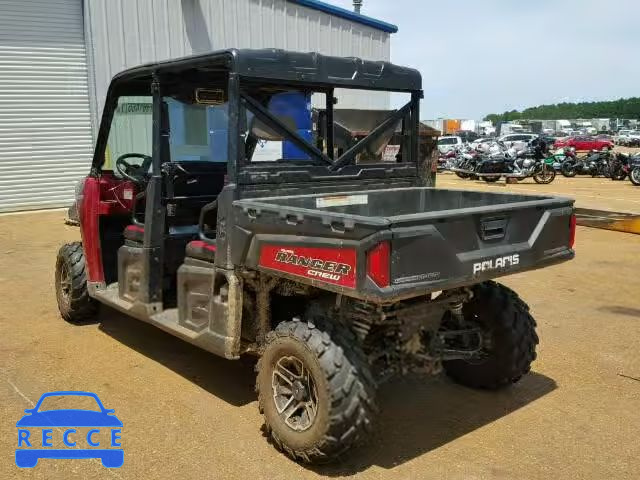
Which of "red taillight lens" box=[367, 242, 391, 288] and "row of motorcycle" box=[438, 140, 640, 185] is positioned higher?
"red taillight lens" box=[367, 242, 391, 288]

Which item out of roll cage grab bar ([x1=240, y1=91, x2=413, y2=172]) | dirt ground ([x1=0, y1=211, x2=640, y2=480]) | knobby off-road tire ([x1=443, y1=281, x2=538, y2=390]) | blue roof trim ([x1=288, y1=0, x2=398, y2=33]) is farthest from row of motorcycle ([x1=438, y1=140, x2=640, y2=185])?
knobby off-road tire ([x1=443, y1=281, x2=538, y2=390])

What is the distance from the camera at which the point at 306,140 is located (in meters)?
4.30

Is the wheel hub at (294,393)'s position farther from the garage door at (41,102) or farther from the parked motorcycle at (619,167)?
the parked motorcycle at (619,167)

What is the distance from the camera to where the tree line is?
327 feet

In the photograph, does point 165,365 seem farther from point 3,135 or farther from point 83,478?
point 3,135

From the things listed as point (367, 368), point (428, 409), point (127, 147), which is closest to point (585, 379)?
point (428, 409)

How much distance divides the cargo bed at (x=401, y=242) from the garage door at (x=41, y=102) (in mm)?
11721

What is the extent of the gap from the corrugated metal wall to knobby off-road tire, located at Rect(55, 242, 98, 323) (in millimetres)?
9135

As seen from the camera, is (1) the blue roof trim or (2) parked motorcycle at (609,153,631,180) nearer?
(1) the blue roof trim

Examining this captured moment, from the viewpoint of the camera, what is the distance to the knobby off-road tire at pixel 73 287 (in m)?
5.78

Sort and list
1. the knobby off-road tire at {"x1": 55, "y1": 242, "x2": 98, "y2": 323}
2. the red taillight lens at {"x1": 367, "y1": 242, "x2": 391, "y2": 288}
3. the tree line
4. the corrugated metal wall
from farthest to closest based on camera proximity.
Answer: the tree line, the corrugated metal wall, the knobby off-road tire at {"x1": 55, "y1": 242, "x2": 98, "y2": 323}, the red taillight lens at {"x1": 367, "y1": 242, "x2": 391, "y2": 288}

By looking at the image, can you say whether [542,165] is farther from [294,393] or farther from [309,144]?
[294,393]

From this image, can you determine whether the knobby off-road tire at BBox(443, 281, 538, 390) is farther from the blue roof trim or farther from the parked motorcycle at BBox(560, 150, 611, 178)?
the parked motorcycle at BBox(560, 150, 611, 178)

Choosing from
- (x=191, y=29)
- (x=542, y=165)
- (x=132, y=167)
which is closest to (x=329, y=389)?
(x=132, y=167)
